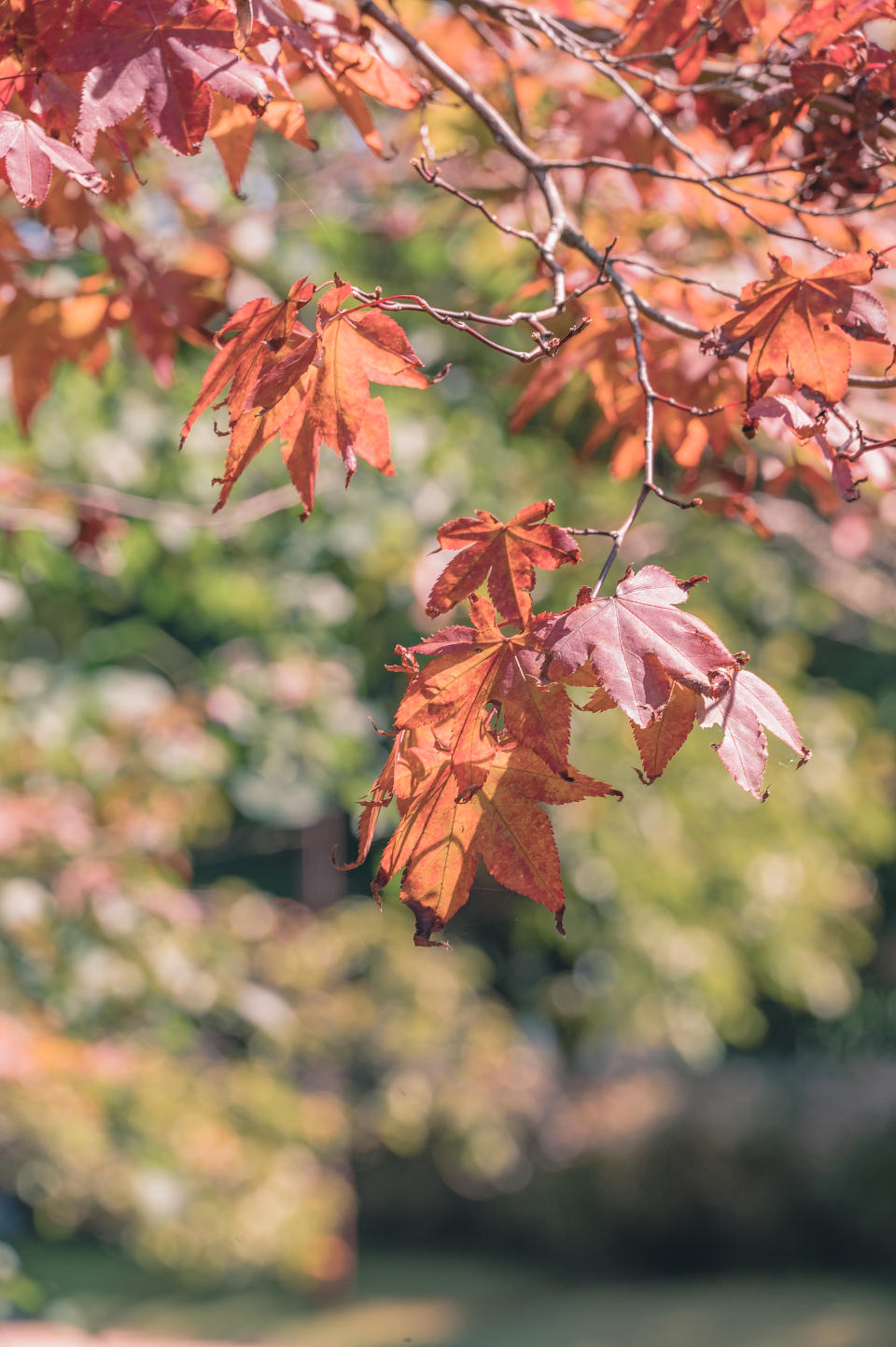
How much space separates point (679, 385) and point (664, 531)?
3.67 meters

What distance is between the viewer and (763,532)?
3.52 ft

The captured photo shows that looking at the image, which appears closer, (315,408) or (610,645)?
(610,645)

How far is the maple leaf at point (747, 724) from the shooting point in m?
0.69

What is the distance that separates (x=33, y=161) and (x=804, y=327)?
0.54m

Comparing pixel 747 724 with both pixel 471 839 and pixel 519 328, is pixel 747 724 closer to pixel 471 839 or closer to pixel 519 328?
pixel 471 839

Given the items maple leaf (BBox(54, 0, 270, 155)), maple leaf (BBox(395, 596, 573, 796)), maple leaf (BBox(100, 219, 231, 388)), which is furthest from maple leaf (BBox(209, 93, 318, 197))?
maple leaf (BBox(395, 596, 573, 796))

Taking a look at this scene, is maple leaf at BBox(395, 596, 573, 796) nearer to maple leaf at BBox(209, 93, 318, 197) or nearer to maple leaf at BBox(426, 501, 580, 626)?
maple leaf at BBox(426, 501, 580, 626)

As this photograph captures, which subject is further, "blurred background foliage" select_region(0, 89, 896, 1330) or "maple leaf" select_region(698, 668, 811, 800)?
"blurred background foliage" select_region(0, 89, 896, 1330)

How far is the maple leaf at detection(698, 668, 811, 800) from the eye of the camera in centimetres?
69

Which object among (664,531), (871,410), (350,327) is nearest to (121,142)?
(350,327)

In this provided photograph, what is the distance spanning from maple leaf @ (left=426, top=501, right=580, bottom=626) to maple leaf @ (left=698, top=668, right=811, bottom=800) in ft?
0.42

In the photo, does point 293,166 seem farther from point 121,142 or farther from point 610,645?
point 610,645

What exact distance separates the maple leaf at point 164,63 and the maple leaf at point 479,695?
15.1 inches

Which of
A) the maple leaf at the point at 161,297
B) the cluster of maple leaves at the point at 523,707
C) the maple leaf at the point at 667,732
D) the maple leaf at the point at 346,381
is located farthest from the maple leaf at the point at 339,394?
the maple leaf at the point at 161,297
